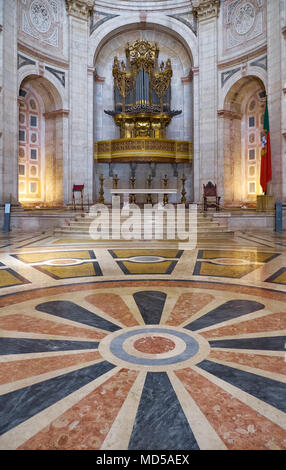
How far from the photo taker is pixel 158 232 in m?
8.68

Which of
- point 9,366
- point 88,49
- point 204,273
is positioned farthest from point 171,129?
point 9,366

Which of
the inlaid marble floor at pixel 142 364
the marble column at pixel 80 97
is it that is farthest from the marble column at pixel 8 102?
the inlaid marble floor at pixel 142 364

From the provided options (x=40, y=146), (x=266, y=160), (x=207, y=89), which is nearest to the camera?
(x=266, y=160)

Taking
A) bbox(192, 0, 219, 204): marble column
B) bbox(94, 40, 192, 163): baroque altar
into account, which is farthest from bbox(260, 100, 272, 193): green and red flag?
bbox(94, 40, 192, 163): baroque altar

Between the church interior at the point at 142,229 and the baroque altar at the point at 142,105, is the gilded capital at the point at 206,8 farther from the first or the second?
the baroque altar at the point at 142,105

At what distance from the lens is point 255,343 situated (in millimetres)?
1848

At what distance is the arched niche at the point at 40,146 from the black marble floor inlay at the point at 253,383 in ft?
43.5

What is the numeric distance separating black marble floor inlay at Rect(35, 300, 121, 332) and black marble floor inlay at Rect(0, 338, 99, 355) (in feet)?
0.89

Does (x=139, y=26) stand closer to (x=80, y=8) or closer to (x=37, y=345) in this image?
(x=80, y=8)

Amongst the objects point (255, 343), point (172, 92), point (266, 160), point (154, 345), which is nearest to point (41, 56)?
point (172, 92)

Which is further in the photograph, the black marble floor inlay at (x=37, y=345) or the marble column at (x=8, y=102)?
the marble column at (x=8, y=102)

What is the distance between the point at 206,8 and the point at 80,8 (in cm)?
526

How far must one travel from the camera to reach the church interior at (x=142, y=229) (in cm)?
129

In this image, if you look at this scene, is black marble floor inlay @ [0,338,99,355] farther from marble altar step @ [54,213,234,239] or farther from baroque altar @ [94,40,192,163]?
baroque altar @ [94,40,192,163]
